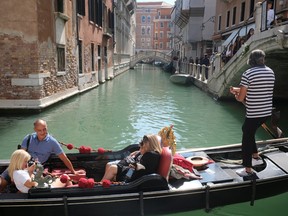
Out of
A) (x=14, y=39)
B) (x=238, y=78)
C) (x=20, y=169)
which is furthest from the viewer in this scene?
(x=238, y=78)

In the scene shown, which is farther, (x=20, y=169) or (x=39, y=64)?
(x=39, y=64)

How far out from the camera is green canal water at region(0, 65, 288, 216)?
575 cm

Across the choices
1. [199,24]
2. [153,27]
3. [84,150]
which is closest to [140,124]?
[84,150]

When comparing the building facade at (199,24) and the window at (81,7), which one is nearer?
the window at (81,7)

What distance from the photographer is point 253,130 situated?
11.5ft

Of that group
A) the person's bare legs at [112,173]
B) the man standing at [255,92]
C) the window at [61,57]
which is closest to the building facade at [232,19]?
the window at [61,57]

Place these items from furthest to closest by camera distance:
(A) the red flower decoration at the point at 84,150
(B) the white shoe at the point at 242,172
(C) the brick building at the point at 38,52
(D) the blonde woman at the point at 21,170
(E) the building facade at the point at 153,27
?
(E) the building facade at the point at 153,27 → (C) the brick building at the point at 38,52 → (A) the red flower decoration at the point at 84,150 → (B) the white shoe at the point at 242,172 → (D) the blonde woman at the point at 21,170

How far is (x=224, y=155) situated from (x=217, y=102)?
23.5 feet

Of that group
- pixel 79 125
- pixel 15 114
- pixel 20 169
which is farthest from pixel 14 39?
pixel 20 169

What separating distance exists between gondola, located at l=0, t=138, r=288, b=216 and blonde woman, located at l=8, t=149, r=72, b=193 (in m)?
0.06

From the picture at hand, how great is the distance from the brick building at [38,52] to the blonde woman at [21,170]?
218 inches

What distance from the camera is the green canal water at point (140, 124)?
5749mm

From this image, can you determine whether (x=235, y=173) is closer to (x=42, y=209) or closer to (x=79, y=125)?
(x=42, y=209)

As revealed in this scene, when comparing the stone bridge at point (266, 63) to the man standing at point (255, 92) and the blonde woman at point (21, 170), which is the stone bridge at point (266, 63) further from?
the blonde woman at point (21, 170)
